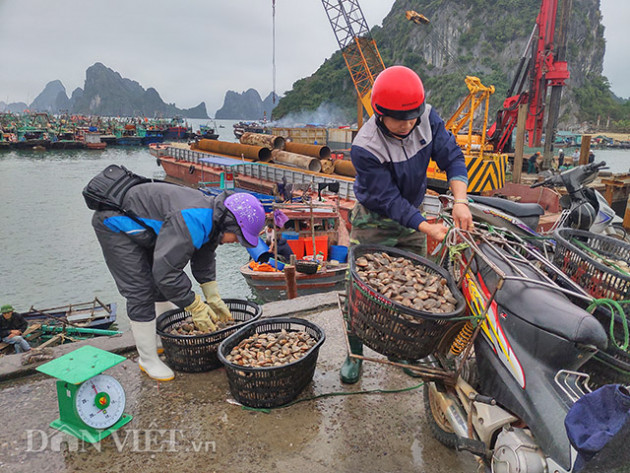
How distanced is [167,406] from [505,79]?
86.3 metres

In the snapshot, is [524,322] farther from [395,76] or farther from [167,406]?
[167,406]

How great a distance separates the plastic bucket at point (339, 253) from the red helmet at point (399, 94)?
27.6 feet

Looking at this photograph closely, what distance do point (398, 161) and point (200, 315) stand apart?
68.2 inches

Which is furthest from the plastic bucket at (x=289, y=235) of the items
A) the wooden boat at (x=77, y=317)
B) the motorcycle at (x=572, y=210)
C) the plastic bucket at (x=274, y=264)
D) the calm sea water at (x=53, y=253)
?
the motorcycle at (x=572, y=210)

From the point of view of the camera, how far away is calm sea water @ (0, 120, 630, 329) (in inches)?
476

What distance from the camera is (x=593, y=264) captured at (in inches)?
76.5

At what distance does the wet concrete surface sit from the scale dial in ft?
0.45

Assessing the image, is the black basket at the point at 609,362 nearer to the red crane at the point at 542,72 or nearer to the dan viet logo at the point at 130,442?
the dan viet logo at the point at 130,442

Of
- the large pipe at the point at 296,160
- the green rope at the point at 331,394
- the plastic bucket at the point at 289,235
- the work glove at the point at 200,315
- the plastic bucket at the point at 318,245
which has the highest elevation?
the large pipe at the point at 296,160

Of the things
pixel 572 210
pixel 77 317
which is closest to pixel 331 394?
pixel 572 210

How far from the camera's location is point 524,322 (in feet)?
5.63

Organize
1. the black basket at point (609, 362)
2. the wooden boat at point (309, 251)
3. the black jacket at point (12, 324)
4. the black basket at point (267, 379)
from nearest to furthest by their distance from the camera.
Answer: the black basket at point (609, 362) < the black basket at point (267, 379) < the black jacket at point (12, 324) < the wooden boat at point (309, 251)

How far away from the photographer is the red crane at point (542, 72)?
17.0 meters

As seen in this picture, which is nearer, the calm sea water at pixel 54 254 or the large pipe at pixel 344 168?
the calm sea water at pixel 54 254
